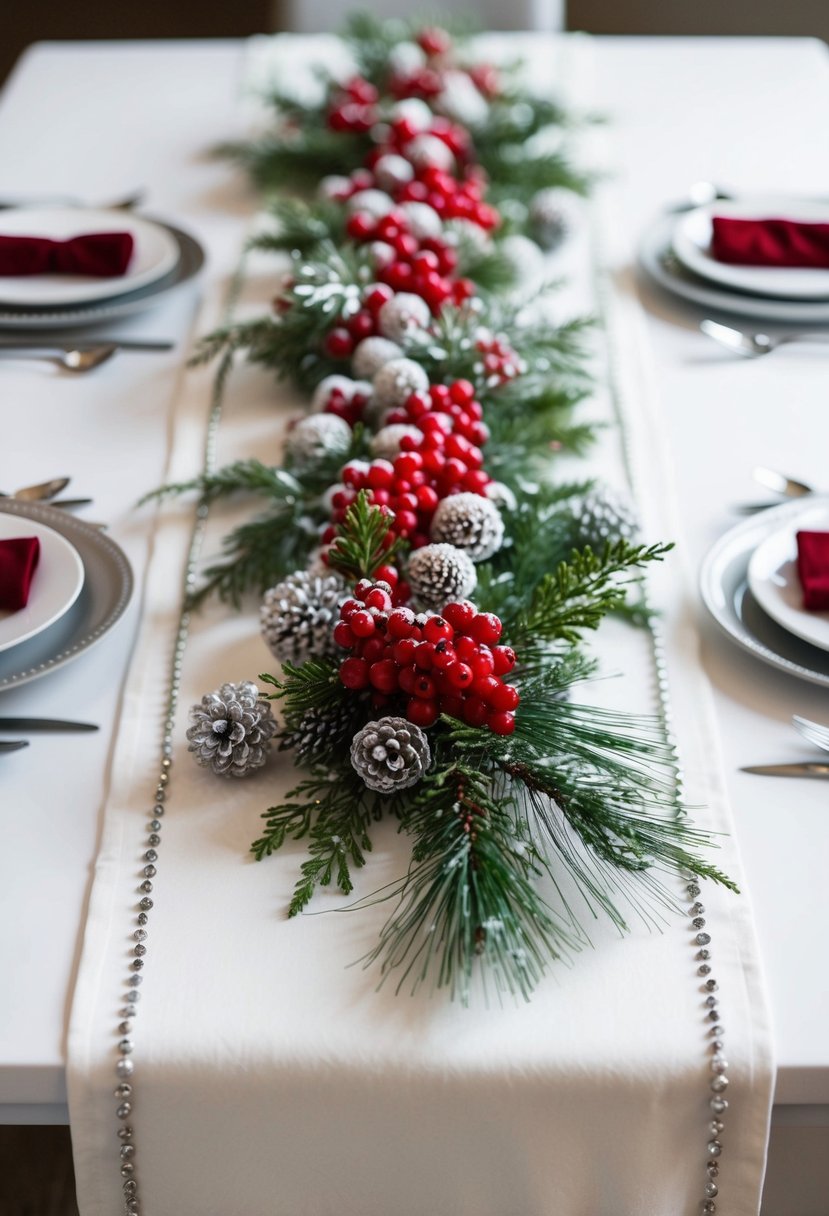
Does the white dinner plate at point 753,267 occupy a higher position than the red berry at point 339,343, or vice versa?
the white dinner plate at point 753,267

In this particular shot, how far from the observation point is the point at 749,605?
88 centimetres

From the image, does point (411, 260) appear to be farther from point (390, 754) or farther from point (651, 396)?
point (390, 754)

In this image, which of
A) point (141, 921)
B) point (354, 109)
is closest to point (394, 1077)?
point (141, 921)

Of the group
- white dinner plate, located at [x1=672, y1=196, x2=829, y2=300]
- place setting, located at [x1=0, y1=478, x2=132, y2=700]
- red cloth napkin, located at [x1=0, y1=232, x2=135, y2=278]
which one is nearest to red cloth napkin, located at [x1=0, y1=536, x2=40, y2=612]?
place setting, located at [x1=0, y1=478, x2=132, y2=700]

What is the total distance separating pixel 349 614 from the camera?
717 millimetres

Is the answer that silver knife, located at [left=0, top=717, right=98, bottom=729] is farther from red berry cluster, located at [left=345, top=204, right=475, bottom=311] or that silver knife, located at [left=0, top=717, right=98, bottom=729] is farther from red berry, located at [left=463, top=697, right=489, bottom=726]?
red berry cluster, located at [left=345, top=204, right=475, bottom=311]

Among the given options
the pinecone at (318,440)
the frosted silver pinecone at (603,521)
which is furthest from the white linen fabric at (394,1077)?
the pinecone at (318,440)

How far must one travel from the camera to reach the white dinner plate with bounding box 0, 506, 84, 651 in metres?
0.82

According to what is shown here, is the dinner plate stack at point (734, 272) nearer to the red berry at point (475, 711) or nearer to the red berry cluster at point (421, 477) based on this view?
the red berry cluster at point (421, 477)

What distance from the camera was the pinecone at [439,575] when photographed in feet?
2.59

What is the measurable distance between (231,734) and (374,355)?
1.52ft

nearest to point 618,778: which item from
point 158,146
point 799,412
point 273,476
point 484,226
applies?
point 273,476

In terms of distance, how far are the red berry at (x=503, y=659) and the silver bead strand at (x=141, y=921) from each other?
0.71 feet

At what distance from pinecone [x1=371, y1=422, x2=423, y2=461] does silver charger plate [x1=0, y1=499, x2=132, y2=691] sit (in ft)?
0.68
